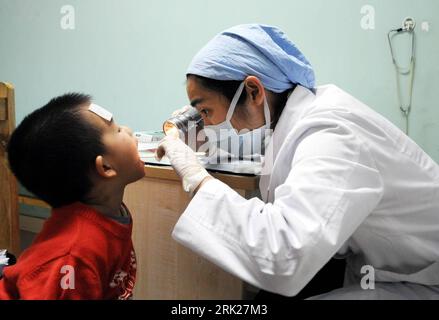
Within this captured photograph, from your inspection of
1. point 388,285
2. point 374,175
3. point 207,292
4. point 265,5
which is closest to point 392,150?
point 374,175

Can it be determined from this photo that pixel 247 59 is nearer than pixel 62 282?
→ No

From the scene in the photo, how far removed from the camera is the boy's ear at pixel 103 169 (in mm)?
761

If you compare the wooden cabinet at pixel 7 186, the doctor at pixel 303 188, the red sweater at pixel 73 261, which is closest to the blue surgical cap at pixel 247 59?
the doctor at pixel 303 188

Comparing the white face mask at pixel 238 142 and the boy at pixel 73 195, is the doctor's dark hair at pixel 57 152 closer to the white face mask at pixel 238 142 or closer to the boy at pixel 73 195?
the boy at pixel 73 195

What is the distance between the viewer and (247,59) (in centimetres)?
87

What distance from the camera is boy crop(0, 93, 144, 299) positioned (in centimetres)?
69

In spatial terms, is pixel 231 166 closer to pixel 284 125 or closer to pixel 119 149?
pixel 284 125

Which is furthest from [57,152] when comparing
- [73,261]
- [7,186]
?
[7,186]

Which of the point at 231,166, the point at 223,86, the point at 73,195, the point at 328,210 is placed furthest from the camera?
the point at 231,166

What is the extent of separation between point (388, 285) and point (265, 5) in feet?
3.80

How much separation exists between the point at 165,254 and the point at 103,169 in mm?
395

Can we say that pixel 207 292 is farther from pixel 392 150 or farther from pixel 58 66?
pixel 58 66

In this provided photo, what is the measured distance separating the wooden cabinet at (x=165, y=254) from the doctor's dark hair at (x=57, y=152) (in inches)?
10.9

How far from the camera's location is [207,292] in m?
1.04
